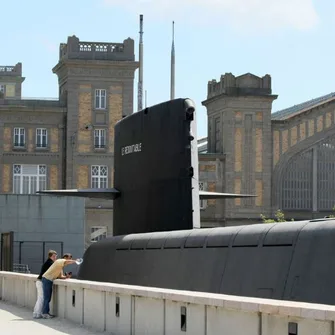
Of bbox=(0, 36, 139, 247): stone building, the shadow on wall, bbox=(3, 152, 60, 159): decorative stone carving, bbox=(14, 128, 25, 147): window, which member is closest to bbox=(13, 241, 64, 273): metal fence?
the shadow on wall

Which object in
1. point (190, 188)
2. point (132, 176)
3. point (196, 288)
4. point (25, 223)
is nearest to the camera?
point (196, 288)

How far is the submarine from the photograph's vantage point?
47.4 feet

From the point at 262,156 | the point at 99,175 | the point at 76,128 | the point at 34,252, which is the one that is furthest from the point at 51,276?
the point at 262,156

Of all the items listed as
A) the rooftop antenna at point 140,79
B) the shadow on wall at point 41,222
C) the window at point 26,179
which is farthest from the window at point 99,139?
the shadow on wall at point 41,222

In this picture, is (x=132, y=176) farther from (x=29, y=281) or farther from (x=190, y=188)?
(x=29, y=281)

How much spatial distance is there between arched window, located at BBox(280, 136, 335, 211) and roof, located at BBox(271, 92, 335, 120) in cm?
317

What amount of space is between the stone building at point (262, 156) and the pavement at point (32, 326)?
51.5 metres

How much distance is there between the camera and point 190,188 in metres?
21.7

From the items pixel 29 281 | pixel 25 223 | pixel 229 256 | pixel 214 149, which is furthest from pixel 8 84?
pixel 229 256

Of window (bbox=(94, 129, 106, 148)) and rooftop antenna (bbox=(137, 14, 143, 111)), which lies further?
window (bbox=(94, 129, 106, 148))

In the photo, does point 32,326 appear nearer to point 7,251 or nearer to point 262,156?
point 7,251

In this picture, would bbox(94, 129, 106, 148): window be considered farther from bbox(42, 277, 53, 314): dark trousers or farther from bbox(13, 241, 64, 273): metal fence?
A: bbox(42, 277, 53, 314): dark trousers

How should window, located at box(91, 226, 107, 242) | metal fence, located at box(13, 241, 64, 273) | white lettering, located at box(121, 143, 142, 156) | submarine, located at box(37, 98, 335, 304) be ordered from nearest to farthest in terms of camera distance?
1. submarine, located at box(37, 98, 335, 304)
2. white lettering, located at box(121, 143, 142, 156)
3. metal fence, located at box(13, 241, 64, 273)
4. window, located at box(91, 226, 107, 242)

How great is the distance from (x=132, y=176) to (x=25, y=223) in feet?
92.5
